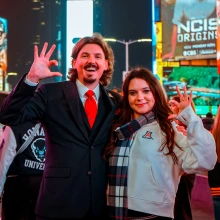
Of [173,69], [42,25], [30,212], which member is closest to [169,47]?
[173,69]

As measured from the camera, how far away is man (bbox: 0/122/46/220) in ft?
15.5

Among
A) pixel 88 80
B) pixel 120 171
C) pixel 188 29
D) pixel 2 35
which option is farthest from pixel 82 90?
pixel 2 35

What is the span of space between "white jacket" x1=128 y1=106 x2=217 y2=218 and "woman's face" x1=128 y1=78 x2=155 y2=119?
0.26m

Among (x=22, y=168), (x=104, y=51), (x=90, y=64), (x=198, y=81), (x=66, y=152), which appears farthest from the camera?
(x=198, y=81)

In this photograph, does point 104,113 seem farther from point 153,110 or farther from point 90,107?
point 153,110

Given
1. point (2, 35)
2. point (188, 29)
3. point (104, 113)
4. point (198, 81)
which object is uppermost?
point (2, 35)

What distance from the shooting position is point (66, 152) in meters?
3.44

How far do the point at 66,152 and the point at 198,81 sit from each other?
42.6 meters

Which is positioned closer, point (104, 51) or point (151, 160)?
point (151, 160)

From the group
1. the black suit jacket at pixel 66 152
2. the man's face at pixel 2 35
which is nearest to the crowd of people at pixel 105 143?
the black suit jacket at pixel 66 152

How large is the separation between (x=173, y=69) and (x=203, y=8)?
21.3 ft

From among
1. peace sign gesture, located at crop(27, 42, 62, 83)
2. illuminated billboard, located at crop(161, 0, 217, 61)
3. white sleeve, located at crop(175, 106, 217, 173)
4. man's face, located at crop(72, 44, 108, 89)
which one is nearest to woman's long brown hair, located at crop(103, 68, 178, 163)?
white sleeve, located at crop(175, 106, 217, 173)

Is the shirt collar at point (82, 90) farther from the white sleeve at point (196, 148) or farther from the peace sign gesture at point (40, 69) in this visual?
the white sleeve at point (196, 148)

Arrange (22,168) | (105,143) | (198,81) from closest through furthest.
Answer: (105,143)
(22,168)
(198,81)
